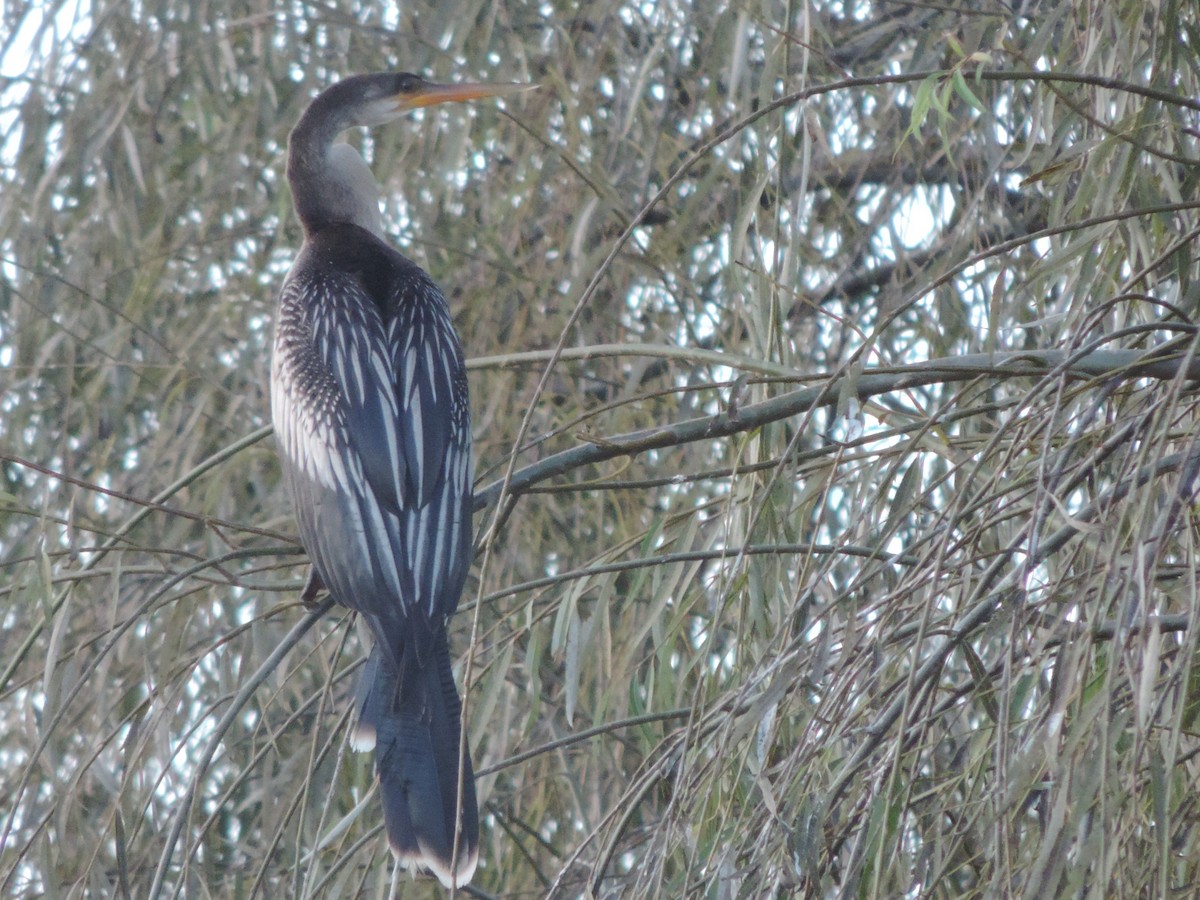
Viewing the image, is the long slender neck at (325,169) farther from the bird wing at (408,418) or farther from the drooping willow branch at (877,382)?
the drooping willow branch at (877,382)

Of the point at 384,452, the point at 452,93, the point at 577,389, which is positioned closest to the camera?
the point at 384,452

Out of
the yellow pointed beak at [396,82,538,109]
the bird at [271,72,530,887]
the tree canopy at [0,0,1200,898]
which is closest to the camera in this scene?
the tree canopy at [0,0,1200,898]

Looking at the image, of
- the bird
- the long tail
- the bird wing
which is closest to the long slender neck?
the bird

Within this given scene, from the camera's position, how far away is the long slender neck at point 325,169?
271 centimetres

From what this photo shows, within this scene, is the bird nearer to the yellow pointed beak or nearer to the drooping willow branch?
the yellow pointed beak

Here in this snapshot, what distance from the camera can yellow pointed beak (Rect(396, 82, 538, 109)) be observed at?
8.69 feet

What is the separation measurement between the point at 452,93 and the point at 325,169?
0.26 metres

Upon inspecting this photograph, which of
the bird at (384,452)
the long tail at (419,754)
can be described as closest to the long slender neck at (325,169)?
the bird at (384,452)

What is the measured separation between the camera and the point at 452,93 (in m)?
2.69

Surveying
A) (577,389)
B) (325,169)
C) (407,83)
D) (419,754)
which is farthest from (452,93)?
(419,754)

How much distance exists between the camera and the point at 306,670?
106 inches

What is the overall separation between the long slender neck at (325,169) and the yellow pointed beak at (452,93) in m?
0.10

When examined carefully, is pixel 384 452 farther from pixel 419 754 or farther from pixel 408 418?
pixel 419 754

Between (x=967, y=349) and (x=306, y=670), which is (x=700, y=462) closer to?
(x=967, y=349)
